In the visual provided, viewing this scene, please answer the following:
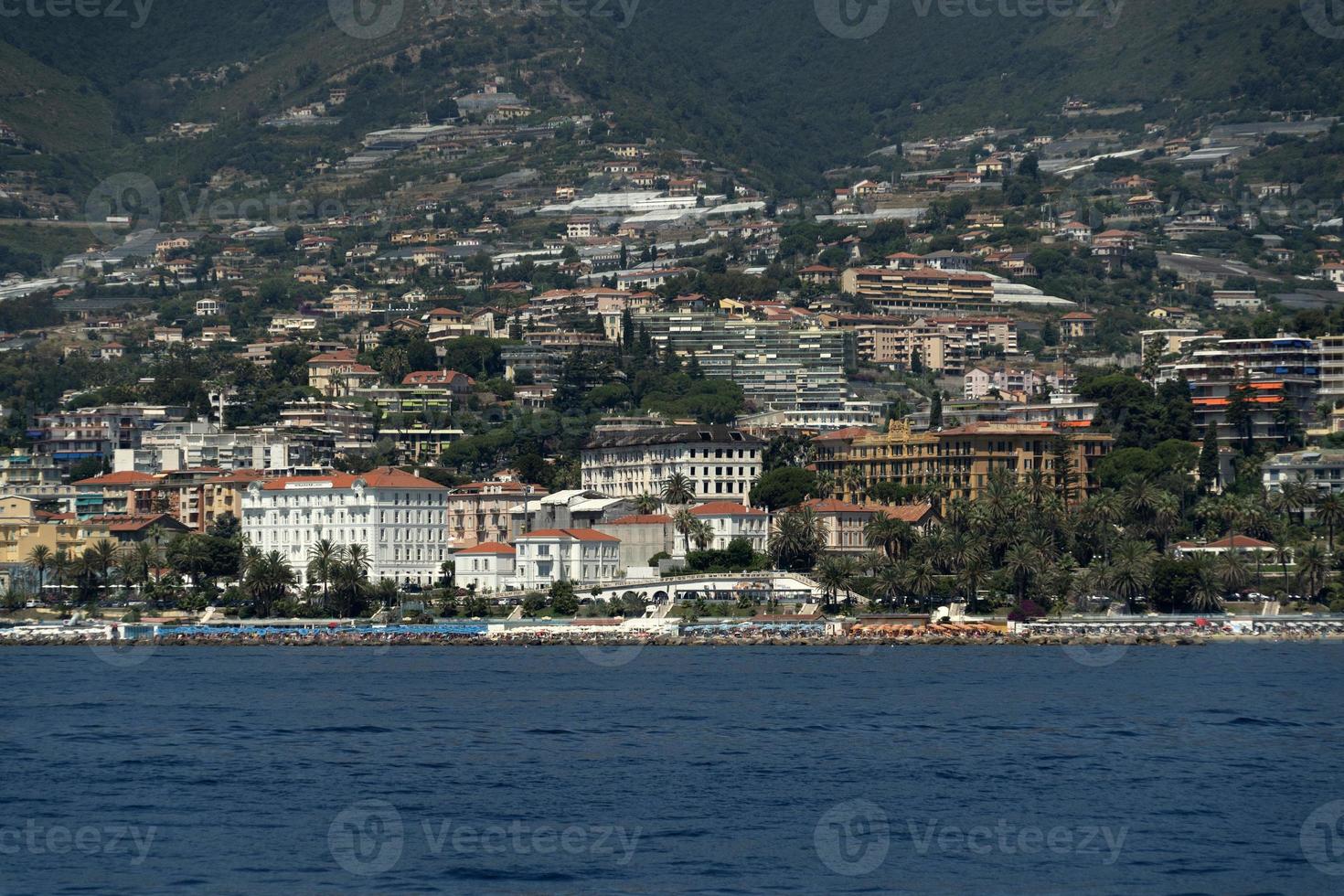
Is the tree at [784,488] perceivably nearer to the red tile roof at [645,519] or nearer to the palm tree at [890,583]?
the red tile roof at [645,519]

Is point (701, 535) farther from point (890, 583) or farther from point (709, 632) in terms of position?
point (890, 583)

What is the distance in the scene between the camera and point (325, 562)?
371ft

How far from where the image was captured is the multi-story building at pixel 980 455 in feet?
421

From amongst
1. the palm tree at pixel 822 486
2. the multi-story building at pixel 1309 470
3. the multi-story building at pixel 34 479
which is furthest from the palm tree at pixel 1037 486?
the multi-story building at pixel 34 479

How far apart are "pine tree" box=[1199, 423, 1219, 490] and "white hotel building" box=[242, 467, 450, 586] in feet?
126

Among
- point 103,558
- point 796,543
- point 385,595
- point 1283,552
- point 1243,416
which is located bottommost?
point 385,595

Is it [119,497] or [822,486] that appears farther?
[119,497]

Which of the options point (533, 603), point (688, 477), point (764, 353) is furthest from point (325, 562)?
point (764, 353)

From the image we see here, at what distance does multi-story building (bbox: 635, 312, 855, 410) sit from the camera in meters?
179

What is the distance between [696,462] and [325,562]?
2722 centimetres

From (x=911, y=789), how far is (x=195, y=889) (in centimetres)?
1813

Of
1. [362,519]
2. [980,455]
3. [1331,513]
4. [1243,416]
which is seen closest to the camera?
[1331,513]

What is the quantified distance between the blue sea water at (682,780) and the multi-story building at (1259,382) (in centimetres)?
4837

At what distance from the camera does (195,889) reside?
45094 millimetres
